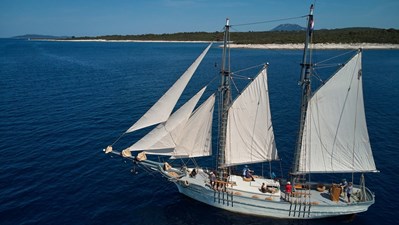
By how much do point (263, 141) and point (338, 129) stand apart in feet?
21.1

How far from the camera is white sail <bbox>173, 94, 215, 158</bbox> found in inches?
1083

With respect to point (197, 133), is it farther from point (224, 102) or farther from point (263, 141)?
point (263, 141)

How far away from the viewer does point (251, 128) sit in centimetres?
2798

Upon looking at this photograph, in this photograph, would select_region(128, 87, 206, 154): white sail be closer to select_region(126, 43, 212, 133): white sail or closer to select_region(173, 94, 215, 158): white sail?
select_region(173, 94, 215, 158): white sail

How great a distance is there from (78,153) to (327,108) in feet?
96.9

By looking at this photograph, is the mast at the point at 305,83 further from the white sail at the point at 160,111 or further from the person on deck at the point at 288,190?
the white sail at the point at 160,111

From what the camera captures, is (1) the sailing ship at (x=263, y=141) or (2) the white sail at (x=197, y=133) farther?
(2) the white sail at (x=197, y=133)

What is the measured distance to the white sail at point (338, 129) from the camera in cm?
2478

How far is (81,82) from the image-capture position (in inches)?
3164

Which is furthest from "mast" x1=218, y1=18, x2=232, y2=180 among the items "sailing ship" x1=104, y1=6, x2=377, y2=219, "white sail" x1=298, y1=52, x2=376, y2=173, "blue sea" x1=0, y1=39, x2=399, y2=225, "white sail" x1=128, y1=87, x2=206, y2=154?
"white sail" x1=298, y1=52, x2=376, y2=173

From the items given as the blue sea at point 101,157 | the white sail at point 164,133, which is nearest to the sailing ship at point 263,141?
the white sail at point 164,133

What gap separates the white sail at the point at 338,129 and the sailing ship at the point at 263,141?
73 millimetres

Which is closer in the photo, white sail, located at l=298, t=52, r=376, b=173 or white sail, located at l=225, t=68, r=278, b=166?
white sail, located at l=298, t=52, r=376, b=173

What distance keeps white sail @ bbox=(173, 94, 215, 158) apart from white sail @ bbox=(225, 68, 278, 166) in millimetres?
1832
